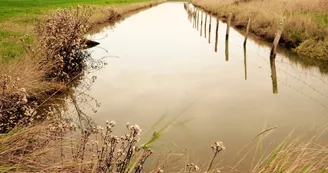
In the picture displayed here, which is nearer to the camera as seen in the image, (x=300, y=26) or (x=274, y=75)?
(x=274, y=75)

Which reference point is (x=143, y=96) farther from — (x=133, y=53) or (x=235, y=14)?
(x=235, y=14)

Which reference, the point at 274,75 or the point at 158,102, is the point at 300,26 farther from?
the point at 158,102

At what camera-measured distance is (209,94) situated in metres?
10.5

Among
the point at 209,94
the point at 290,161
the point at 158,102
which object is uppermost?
the point at 290,161

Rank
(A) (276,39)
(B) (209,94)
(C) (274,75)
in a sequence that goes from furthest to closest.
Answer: (A) (276,39) < (C) (274,75) < (B) (209,94)

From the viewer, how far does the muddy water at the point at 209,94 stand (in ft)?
25.0

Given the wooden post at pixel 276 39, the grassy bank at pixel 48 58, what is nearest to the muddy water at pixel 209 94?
the wooden post at pixel 276 39

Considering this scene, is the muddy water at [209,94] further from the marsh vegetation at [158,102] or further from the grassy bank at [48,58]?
the grassy bank at [48,58]

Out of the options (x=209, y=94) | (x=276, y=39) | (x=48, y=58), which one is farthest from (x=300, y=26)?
(x=48, y=58)

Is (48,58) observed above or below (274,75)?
above

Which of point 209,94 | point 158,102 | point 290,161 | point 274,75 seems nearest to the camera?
point 290,161

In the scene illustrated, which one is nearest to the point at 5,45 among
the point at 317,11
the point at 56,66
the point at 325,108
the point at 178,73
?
the point at 56,66

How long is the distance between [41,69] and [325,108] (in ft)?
25.5

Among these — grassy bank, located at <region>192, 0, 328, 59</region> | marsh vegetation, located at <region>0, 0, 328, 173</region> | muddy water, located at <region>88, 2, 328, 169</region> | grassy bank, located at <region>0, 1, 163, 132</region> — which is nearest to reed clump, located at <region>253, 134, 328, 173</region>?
marsh vegetation, located at <region>0, 0, 328, 173</region>
